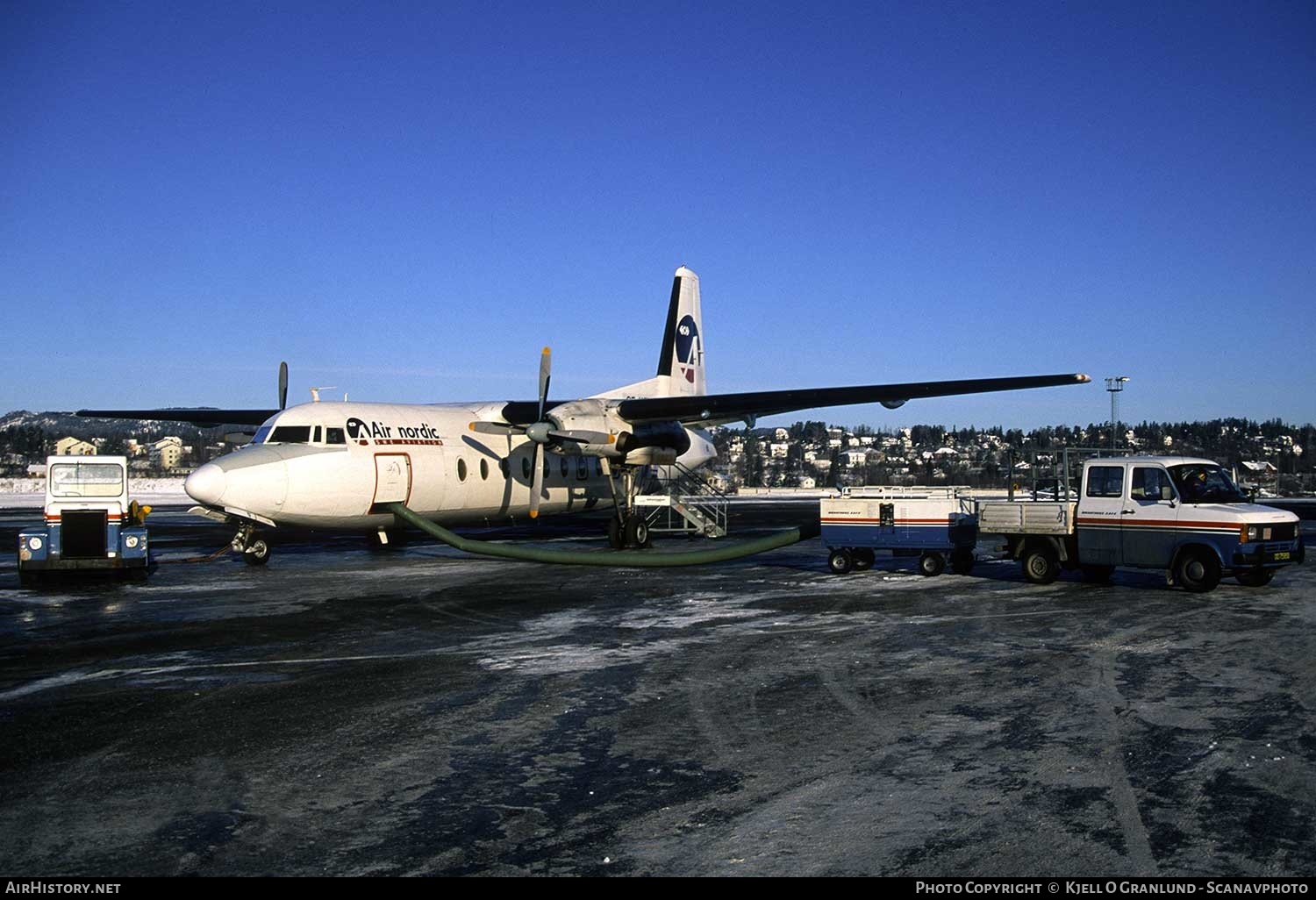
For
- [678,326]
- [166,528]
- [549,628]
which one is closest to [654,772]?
[549,628]

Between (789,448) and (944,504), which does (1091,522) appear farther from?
(789,448)

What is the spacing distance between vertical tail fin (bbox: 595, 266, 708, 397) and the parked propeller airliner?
0.16 m

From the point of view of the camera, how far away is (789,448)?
13462cm

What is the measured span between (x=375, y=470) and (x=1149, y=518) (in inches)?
522

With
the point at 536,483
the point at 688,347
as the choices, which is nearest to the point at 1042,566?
the point at 536,483

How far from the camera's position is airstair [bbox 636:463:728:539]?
2675 cm

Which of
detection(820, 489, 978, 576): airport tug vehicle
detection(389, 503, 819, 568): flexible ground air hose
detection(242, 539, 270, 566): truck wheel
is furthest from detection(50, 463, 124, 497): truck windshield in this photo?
detection(820, 489, 978, 576): airport tug vehicle

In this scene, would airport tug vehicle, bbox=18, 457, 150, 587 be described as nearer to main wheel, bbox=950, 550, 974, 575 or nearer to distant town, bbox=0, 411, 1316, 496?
main wheel, bbox=950, 550, 974, 575

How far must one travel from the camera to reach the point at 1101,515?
15688mm

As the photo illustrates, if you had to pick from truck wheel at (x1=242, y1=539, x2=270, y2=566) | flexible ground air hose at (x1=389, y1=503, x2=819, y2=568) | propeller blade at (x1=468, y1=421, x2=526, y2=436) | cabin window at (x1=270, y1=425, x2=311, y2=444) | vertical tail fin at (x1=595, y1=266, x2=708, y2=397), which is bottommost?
truck wheel at (x1=242, y1=539, x2=270, y2=566)

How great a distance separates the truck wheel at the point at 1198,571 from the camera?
48.1 feet

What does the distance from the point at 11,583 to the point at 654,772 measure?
1517cm

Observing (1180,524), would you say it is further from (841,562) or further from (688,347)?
(688,347)

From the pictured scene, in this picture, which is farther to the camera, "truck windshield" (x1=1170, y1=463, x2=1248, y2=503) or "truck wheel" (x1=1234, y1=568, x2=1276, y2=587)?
"truck wheel" (x1=1234, y1=568, x2=1276, y2=587)
